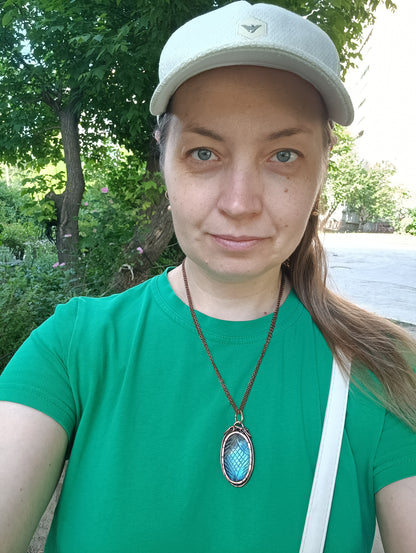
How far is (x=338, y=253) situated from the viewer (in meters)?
12.8

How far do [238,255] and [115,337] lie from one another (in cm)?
36

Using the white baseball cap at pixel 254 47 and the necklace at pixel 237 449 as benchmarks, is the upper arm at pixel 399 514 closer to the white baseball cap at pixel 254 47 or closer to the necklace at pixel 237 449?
the necklace at pixel 237 449

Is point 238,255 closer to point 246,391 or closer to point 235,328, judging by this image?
point 235,328

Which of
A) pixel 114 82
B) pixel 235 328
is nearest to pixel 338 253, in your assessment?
pixel 114 82

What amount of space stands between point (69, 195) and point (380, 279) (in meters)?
5.83

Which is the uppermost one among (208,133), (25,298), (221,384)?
(208,133)

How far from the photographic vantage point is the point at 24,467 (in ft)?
3.13

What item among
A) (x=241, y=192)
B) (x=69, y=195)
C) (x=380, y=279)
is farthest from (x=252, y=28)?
(x=380, y=279)

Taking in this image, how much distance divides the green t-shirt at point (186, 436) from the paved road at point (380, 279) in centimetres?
301

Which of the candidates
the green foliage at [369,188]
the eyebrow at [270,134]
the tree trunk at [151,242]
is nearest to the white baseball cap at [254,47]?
the eyebrow at [270,134]

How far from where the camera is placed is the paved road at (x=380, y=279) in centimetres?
641

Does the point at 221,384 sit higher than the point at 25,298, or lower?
higher

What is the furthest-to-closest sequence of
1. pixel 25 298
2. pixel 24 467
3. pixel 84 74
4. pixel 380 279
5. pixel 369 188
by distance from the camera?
pixel 369 188
pixel 380 279
pixel 84 74
pixel 25 298
pixel 24 467

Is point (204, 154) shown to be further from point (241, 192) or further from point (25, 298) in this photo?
point (25, 298)
